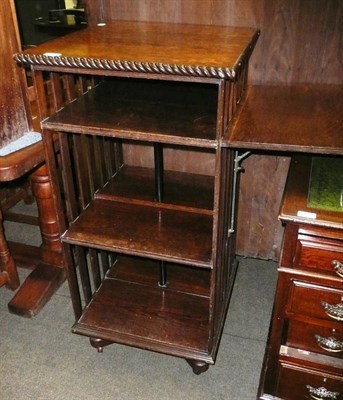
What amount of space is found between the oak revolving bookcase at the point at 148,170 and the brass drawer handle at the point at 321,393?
35 cm

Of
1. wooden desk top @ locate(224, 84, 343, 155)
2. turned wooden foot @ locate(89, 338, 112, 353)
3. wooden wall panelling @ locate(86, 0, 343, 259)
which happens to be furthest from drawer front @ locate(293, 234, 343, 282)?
turned wooden foot @ locate(89, 338, 112, 353)

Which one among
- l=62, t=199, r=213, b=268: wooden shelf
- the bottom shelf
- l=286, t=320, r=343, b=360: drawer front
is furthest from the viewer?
the bottom shelf

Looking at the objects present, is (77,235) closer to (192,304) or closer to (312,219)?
(192,304)

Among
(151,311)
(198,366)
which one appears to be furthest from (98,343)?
(198,366)

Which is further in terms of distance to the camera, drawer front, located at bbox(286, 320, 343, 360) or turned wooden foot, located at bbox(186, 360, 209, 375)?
turned wooden foot, located at bbox(186, 360, 209, 375)

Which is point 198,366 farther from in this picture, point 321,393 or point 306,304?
point 306,304

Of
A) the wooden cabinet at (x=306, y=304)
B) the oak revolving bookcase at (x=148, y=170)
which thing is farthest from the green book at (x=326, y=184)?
the oak revolving bookcase at (x=148, y=170)

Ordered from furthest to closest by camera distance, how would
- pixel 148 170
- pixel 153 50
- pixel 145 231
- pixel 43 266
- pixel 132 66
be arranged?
pixel 43 266 → pixel 148 170 → pixel 145 231 → pixel 153 50 → pixel 132 66

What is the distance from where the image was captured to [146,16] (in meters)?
1.61

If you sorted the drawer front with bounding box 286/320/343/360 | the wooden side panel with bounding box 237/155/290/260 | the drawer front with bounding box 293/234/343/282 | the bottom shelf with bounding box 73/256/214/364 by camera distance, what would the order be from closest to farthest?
the drawer front with bounding box 293/234/343/282, the drawer front with bounding box 286/320/343/360, the bottom shelf with bounding box 73/256/214/364, the wooden side panel with bounding box 237/155/290/260

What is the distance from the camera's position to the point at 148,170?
1.86m

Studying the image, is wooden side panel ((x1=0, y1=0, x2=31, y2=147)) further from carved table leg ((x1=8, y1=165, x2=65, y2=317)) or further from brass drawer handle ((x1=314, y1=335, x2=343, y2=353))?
brass drawer handle ((x1=314, y1=335, x2=343, y2=353))

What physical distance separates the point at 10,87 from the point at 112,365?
3.71ft

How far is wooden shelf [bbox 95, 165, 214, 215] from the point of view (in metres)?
1.62
